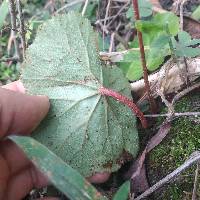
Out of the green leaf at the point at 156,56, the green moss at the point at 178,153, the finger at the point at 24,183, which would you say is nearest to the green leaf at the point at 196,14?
the green leaf at the point at 156,56

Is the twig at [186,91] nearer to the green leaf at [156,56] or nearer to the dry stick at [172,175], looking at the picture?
the green leaf at [156,56]

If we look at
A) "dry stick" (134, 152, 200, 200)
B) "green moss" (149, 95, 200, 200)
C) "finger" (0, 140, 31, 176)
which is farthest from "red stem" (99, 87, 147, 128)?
"finger" (0, 140, 31, 176)

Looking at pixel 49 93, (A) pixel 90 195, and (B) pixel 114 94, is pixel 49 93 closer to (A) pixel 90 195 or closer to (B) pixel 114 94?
(B) pixel 114 94

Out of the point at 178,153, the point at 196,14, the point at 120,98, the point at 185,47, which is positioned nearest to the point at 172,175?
the point at 178,153

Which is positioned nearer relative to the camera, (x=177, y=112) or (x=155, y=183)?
(x=155, y=183)

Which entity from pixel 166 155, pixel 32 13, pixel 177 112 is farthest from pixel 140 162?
pixel 32 13

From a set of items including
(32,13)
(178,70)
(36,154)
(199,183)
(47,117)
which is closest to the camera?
(36,154)

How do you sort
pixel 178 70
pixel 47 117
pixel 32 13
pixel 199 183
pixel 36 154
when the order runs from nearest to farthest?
pixel 36 154, pixel 199 183, pixel 47 117, pixel 178 70, pixel 32 13
